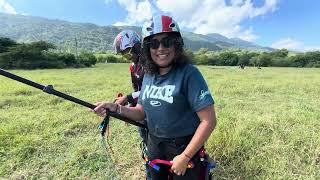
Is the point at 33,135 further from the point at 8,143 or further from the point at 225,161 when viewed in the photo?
the point at 225,161

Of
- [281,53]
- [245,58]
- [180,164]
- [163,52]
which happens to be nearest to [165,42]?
[163,52]

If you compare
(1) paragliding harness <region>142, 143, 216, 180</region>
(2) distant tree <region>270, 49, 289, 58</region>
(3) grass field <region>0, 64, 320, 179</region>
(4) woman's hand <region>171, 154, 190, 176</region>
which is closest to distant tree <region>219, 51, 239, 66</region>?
(2) distant tree <region>270, 49, 289, 58</region>

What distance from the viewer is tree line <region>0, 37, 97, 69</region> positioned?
2909cm

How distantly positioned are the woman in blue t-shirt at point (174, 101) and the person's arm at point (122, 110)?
0.03m

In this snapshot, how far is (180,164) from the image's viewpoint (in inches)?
84.7

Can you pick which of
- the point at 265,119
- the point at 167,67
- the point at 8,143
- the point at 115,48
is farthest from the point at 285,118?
the point at 8,143

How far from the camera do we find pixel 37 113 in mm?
7281

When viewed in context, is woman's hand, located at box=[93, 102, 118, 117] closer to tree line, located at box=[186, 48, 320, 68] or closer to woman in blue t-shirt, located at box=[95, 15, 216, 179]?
woman in blue t-shirt, located at box=[95, 15, 216, 179]

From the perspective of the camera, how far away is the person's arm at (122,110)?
2420 mm

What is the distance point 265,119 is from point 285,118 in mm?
377

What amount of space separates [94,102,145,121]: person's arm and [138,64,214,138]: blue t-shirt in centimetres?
21

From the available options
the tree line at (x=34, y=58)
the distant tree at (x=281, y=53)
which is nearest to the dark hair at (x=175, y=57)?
the tree line at (x=34, y=58)

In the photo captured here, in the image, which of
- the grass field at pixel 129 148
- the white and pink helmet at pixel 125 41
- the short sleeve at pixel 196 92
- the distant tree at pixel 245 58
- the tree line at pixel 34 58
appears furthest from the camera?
the distant tree at pixel 245 58

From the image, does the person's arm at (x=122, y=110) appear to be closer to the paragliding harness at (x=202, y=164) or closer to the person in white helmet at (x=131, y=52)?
the paragliding harness at (x=202, y=164)
